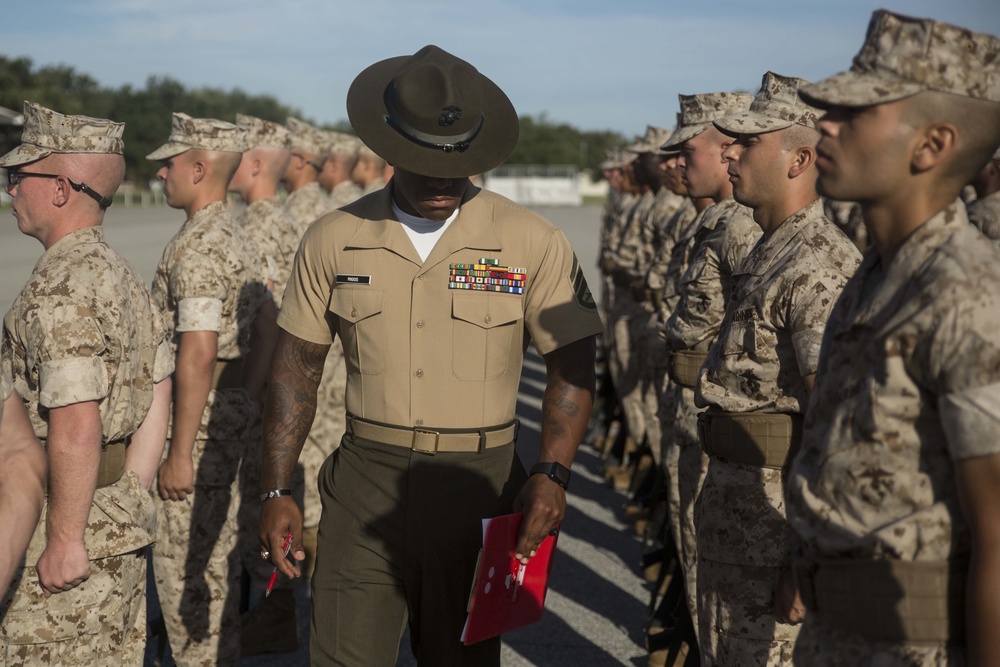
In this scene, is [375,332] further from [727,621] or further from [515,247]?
[727,621]

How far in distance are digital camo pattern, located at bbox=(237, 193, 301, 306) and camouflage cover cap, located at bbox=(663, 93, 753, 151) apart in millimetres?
2323

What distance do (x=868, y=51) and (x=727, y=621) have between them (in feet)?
6.43

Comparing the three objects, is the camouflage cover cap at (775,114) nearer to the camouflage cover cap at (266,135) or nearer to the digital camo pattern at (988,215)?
the digital camo pattern at (988,215)

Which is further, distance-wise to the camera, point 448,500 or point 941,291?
point 448,500

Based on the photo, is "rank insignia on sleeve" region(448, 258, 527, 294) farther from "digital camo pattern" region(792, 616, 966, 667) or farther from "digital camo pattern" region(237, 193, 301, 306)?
"digital camo pattern" region(237, 193, 301, 306)

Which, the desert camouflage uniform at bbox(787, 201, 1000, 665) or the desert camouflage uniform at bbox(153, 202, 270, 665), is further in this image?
the desert camouflage uniform at bbox(153, 202, 270, 665)

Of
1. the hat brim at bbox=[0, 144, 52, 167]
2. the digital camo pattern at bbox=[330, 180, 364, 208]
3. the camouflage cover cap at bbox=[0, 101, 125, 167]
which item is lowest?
the digital camo pattern at bbox=[330, 180, 364, 208]

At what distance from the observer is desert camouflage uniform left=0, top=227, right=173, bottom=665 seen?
3209mm

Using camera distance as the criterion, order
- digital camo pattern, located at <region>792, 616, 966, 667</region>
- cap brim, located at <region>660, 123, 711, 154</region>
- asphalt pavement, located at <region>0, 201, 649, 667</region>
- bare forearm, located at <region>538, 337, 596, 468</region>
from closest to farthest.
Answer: digital camo pattern, located at <region>792, 616, 966, 667</region>, bare forearm, located at <region>538, 337, 596, 468</region>, cap brim, located at <region>660, 123, 711, 154</region>, asphalt pavement, located at <region>0, 201, 649, 667</region>

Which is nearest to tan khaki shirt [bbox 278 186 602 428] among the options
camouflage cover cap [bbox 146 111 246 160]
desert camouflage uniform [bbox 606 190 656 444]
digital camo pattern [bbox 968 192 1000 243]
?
camouflage cover cap [bbox 146 111 246 160]

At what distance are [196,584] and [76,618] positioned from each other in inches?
60.3

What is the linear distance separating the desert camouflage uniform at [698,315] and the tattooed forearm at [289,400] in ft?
5.82

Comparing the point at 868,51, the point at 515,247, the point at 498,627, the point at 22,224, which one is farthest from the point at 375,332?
the point at 868,51

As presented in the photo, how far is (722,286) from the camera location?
4773 mm
